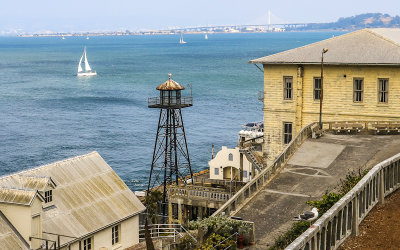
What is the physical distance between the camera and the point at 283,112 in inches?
1812

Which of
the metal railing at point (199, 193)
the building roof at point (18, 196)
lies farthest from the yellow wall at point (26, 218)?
the metal railing at point (199, 193)

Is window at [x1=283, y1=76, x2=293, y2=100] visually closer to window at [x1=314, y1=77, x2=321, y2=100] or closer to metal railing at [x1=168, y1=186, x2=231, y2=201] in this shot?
window at [x1=314, y1=77, x2=321, y2=100]

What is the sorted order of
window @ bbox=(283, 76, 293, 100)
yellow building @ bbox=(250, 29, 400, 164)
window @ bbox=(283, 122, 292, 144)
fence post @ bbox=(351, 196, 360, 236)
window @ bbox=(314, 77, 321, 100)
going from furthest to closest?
window @ bbox=(283, 122, 292, 144) < window @ bbox=(283, 76, 293, 100) < window @ bbox=(314, 77, 321, 100) < yellow building @ bbox=(250, 29, 400, 164) < fence post @ bbox=(351, 196, 360, 236)

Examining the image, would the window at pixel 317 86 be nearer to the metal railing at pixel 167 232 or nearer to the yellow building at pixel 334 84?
the yellow building at pixel 334 84

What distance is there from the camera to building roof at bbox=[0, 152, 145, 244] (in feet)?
102

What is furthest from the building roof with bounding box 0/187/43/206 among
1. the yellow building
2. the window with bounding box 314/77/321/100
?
the window with bounding box 314/77/321/100

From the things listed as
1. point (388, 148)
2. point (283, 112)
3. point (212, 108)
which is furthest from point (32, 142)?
point (388, 148)

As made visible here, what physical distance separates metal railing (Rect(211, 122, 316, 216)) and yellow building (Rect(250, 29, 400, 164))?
9.38 metres

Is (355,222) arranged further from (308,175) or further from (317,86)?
(317,86)

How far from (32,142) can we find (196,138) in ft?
77.5

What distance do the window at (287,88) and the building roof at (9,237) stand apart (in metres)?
23.6

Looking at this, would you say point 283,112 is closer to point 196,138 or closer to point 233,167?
point 233,167

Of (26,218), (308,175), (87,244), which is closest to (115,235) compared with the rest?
(87,244)

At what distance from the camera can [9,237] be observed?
90.4ft
